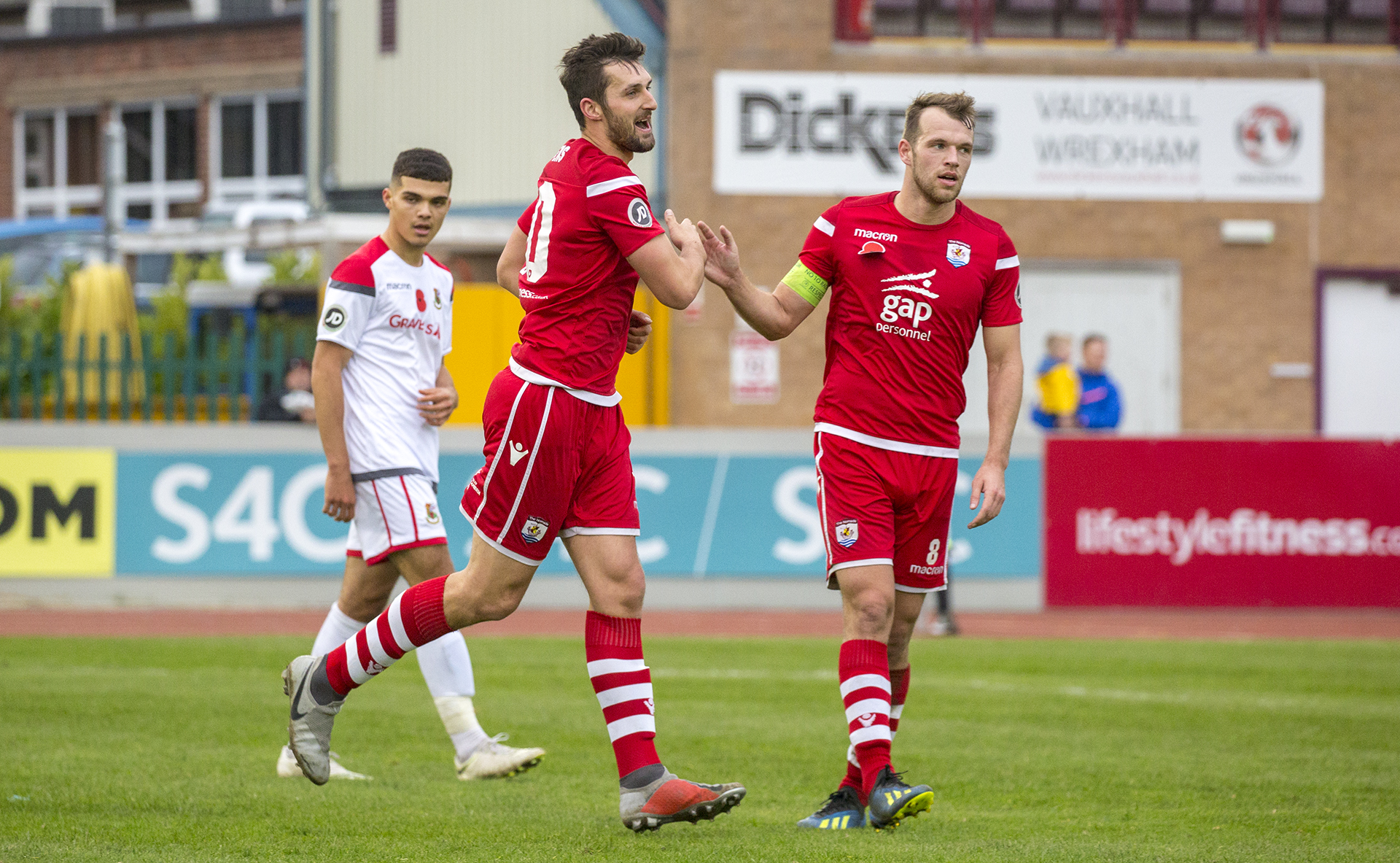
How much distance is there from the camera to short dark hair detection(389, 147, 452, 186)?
6762 millimetres

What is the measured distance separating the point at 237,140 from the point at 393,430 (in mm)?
35007

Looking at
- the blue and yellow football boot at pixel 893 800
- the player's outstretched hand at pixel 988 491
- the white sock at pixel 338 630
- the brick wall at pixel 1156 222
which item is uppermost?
the brick wall at pixel 1156 222

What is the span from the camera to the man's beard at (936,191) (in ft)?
18.6

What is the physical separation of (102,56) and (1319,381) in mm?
30337

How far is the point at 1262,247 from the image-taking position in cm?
2186

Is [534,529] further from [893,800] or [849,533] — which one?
[893,800]

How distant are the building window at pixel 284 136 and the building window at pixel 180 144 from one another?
2283 mm

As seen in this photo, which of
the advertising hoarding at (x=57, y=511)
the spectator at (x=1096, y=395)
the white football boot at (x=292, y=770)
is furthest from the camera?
the spectator at (x=1096, y=395)

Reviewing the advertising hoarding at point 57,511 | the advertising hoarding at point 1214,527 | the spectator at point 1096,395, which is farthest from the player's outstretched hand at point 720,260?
the spectator at point 1096,395

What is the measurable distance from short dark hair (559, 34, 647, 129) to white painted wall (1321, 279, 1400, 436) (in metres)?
18.8

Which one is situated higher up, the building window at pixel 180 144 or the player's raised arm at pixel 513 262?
the building window at pixel 180 144

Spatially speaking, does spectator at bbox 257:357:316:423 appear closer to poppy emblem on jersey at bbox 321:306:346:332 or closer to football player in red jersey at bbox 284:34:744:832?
poppy emblem on jersey at bbox 321:306:346:332

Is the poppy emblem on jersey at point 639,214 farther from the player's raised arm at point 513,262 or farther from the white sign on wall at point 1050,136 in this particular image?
the white sign on wall at point 1050,136

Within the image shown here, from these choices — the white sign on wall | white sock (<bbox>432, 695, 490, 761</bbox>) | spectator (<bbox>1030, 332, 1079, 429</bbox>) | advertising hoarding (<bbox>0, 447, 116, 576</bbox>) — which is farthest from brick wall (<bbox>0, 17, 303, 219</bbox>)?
white sock (<bbox>432, 695, 490, 761</bbox>)
